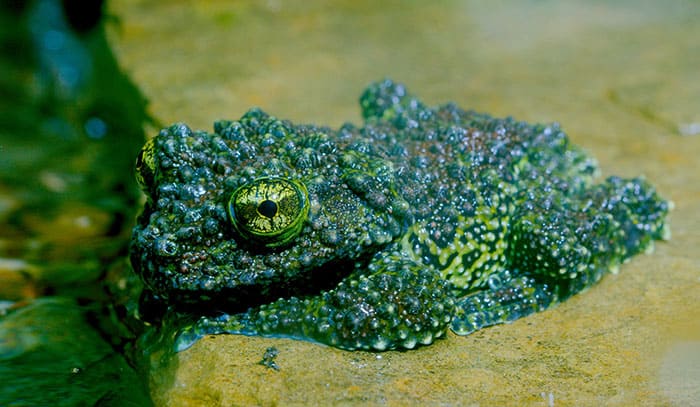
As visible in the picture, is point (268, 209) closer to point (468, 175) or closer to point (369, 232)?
point (369, 232)

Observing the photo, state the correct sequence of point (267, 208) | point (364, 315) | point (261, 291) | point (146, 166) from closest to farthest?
point (267, 208) < point (364, 315) < point (261, 291) < point (146, 166)

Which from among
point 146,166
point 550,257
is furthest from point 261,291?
point 550,257


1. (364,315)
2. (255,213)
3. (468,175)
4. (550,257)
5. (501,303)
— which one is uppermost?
(468,175)

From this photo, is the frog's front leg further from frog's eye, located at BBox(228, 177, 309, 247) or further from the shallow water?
frog's eye, located at BBox(228, 177, 309, 247)

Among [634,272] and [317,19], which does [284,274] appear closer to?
[634,272]

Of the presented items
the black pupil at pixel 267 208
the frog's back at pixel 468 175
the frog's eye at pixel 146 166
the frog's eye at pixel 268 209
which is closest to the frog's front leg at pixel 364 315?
the frog's back at pixel 468 175

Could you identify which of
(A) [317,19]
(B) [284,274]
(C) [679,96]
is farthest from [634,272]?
Answer: (A) [317,19]

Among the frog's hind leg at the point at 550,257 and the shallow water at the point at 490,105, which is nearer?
the shallow water at the point at 490,105

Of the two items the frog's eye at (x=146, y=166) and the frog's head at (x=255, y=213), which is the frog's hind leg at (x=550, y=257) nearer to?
the frog's head at (x=255, y=213)
